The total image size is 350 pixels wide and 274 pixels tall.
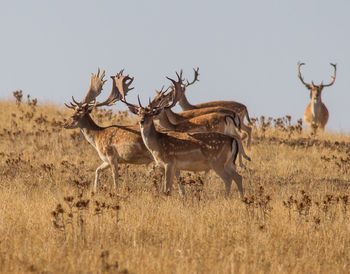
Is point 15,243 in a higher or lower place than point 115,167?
lower

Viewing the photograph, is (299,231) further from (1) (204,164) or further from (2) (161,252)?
(1) (204,164)

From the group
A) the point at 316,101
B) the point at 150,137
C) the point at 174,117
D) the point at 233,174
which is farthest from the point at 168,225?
the point at 316,101

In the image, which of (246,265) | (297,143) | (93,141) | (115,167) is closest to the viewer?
(246,265)

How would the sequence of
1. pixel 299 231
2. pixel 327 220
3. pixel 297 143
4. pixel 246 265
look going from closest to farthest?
pixel 246 265 → pixel 299 231 → pixel 327 220 → pixel 297 143

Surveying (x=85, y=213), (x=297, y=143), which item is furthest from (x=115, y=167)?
(x=297, y=143)

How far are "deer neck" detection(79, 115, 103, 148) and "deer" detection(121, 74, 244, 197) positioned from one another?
1.57 meters

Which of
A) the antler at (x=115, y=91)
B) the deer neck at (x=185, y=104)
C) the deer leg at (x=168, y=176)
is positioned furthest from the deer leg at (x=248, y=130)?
the deer leg at (x=168, y=176)

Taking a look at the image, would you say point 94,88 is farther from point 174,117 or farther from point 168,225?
point 168,225

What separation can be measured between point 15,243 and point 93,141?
5.20m

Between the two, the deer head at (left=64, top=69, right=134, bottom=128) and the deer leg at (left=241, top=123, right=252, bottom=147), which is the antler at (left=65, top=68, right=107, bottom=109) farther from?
the deer leg at (left=241, top=123, right=252, bottom=147)

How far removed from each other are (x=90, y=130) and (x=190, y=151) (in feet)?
8.17

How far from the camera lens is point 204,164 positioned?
1001 cm

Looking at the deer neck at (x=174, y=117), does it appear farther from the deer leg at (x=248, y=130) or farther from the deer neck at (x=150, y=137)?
the deer neck at (x=150, y=137)

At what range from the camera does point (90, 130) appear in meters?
11.7
